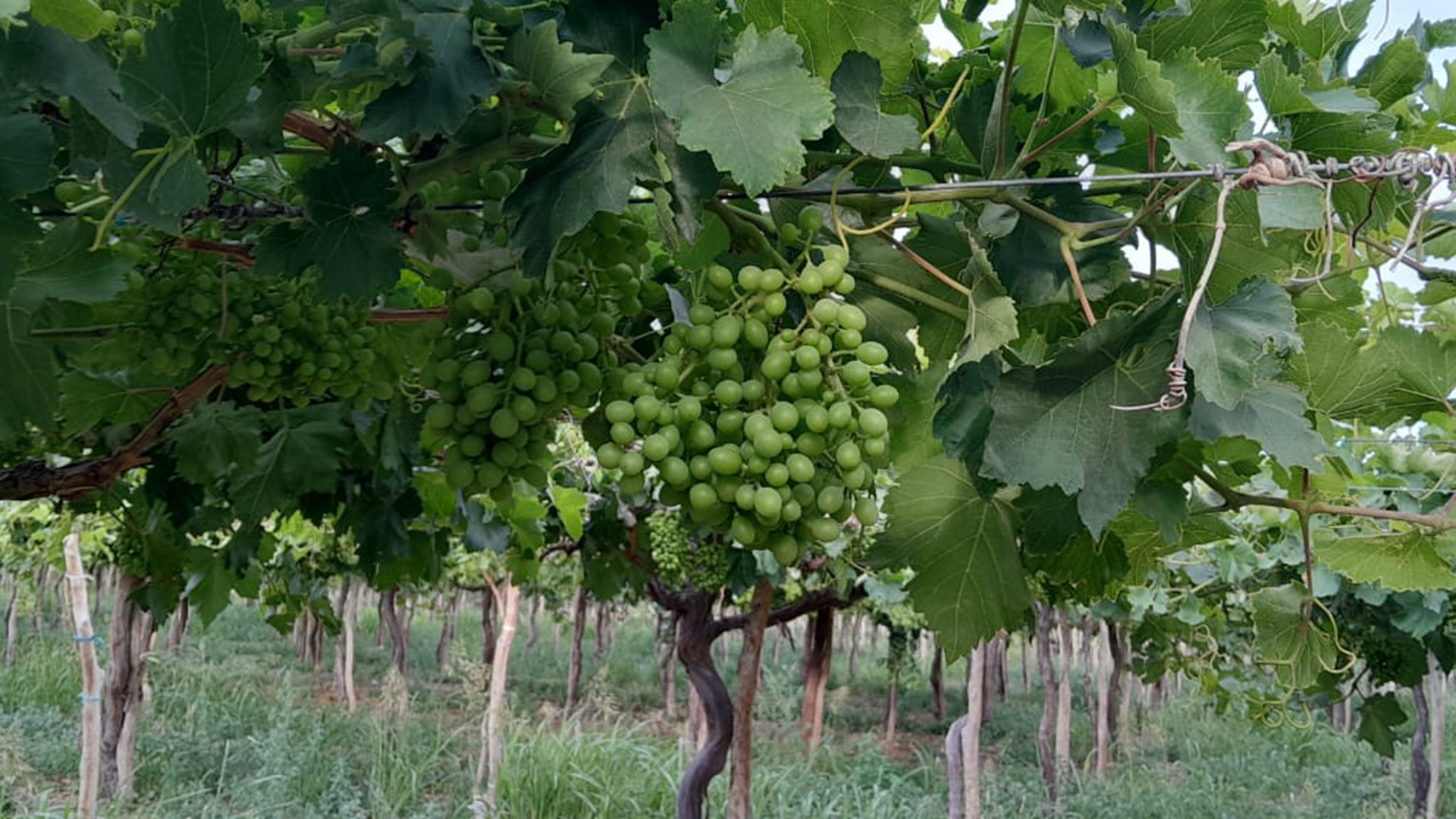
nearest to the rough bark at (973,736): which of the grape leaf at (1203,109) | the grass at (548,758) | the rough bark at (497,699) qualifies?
the grass at (548,758)

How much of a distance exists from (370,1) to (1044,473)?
0.68m

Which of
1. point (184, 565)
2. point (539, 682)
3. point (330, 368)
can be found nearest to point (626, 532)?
point (184, 565)

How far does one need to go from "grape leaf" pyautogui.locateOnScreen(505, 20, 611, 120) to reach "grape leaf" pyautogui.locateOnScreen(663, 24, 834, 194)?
0.09 meters

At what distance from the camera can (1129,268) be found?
1187mm

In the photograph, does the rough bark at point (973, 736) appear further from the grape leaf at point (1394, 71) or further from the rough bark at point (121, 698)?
the grape leaf at point (1394, 71)

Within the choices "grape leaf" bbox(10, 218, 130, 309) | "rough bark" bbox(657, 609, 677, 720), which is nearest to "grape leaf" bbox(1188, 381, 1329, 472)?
"grape leaf" bbox(10, 218, 130, 309)

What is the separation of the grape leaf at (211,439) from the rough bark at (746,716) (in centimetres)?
424

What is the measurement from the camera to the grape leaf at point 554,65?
89 cm

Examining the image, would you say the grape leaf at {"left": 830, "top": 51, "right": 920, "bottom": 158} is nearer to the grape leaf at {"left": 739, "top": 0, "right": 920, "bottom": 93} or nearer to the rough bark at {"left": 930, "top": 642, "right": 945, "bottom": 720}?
the grape leaf at {"left": 739, "top": 0, "right": 920, "bottom": 93}

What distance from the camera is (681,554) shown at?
5.70 metres

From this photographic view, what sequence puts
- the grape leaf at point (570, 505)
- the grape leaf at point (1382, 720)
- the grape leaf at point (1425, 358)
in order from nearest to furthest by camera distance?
the grape leaf at point (1425, 358) < the grape leaf at point (570, 505) < the grape leaf at point (1382, 720)

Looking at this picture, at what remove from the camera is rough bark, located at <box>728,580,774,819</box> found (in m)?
6.18

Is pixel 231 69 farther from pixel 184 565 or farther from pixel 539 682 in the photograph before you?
pixel 539 682

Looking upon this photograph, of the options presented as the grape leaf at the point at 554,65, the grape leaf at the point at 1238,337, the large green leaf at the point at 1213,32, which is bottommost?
the grape leaf at the point at 1238,337
